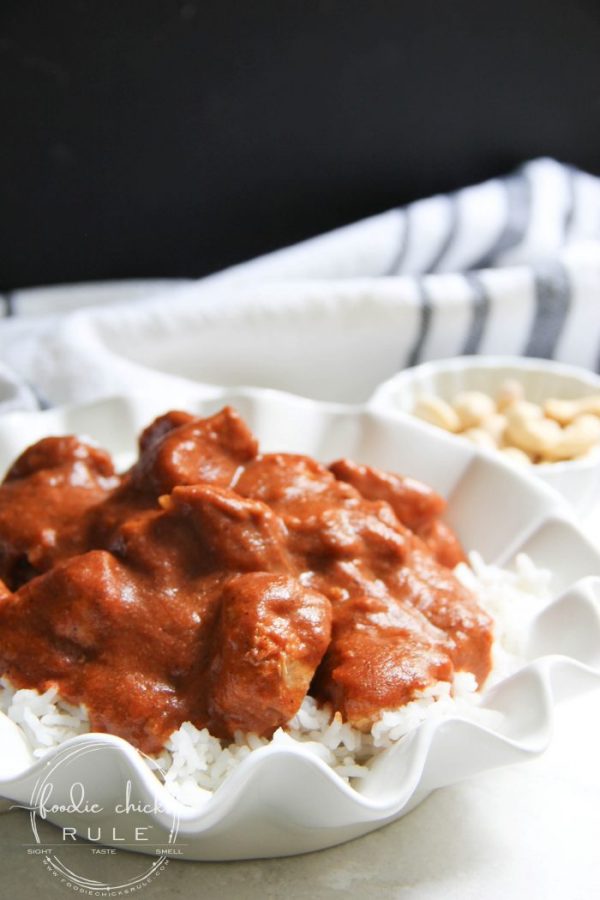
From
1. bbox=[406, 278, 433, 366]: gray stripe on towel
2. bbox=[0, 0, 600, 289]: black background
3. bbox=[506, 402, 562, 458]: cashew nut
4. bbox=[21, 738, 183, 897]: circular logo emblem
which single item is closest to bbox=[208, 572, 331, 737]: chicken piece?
bbox=[21, 738, 183, 897]: circular logo emblem

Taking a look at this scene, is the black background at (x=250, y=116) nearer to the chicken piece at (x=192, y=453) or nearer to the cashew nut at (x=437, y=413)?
the cashew nut at (x=437, y=413)

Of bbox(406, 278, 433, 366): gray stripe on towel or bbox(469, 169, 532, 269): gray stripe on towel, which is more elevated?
bbox(469, 169, 532, 269): gray stripe on towel

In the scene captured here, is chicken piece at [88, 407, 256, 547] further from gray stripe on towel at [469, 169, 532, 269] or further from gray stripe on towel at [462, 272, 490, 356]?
gray stripe on towel at [469, 169, 532, 269]

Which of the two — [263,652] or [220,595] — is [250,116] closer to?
[220,595]

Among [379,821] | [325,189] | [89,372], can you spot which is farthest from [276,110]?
[379,821]

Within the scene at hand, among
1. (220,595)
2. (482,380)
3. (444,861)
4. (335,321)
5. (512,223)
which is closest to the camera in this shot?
(444,861)

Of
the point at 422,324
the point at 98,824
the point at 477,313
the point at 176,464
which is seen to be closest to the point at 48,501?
the point at 176,464
